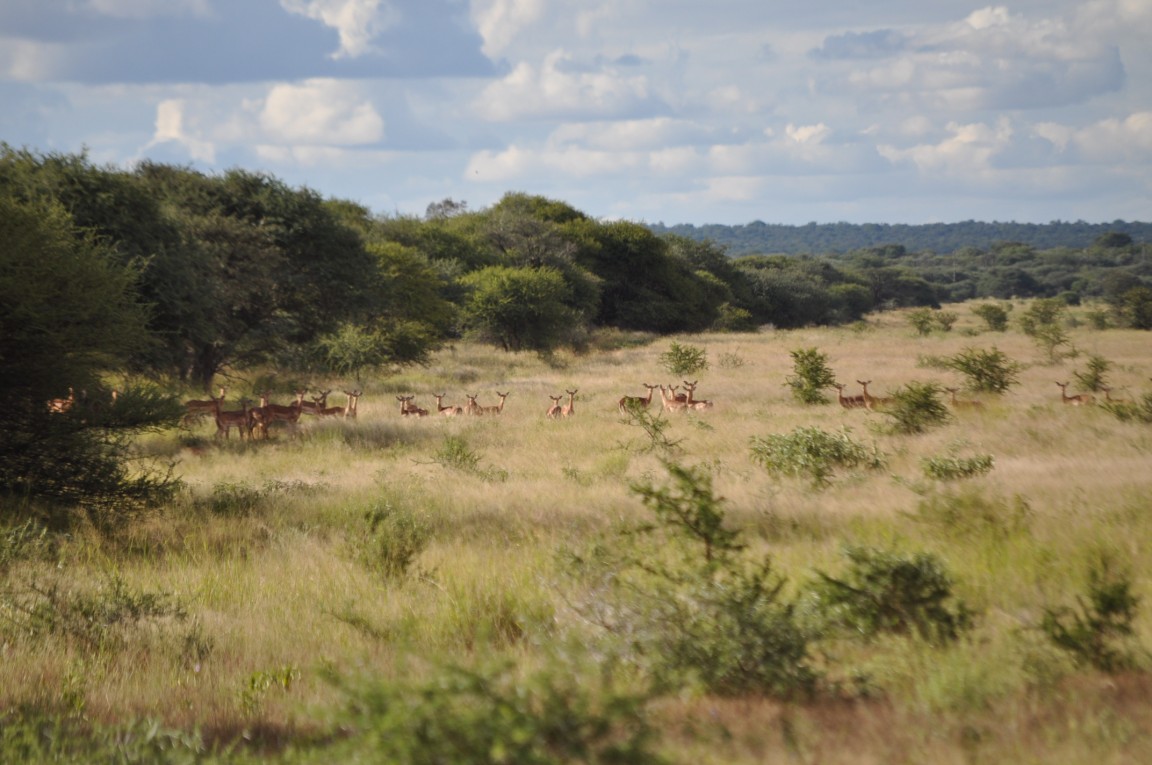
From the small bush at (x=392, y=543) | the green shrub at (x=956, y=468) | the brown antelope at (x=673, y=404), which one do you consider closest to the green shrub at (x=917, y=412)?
the brown antelope at (x=673, y=404)

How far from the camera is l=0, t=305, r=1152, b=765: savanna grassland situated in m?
3.95

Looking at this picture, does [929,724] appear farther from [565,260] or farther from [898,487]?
[565,260]

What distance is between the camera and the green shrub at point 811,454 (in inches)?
540

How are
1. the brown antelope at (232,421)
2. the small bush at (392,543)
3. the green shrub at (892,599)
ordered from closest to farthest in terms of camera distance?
the green shrub at (892,599), the small bush at (392,543), the brown antelope at (232,421)

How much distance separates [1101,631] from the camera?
15.9ft

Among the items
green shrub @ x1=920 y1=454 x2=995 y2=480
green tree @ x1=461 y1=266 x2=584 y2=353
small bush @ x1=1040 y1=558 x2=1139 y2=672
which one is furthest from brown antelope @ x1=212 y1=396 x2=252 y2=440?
green tree @ x1=461 y1=266 x2=584 y2=353

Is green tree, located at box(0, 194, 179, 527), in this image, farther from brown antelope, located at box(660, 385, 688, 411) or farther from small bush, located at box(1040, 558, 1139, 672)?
brown antelope, located at box(660, 385, 688, 411)

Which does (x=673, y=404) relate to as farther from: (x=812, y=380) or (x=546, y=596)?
(x=546, y=596)

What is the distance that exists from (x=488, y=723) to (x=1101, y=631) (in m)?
3.40

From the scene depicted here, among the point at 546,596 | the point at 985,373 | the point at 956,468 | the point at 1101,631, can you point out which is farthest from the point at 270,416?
the point at 1101,631

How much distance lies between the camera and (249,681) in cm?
560

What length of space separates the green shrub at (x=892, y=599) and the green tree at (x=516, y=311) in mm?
38156

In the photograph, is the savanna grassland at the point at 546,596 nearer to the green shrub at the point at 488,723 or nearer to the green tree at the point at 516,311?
the green shrub at the point at 488,723

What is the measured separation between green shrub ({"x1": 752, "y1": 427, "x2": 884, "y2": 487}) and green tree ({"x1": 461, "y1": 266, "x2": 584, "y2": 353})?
29.6 m
